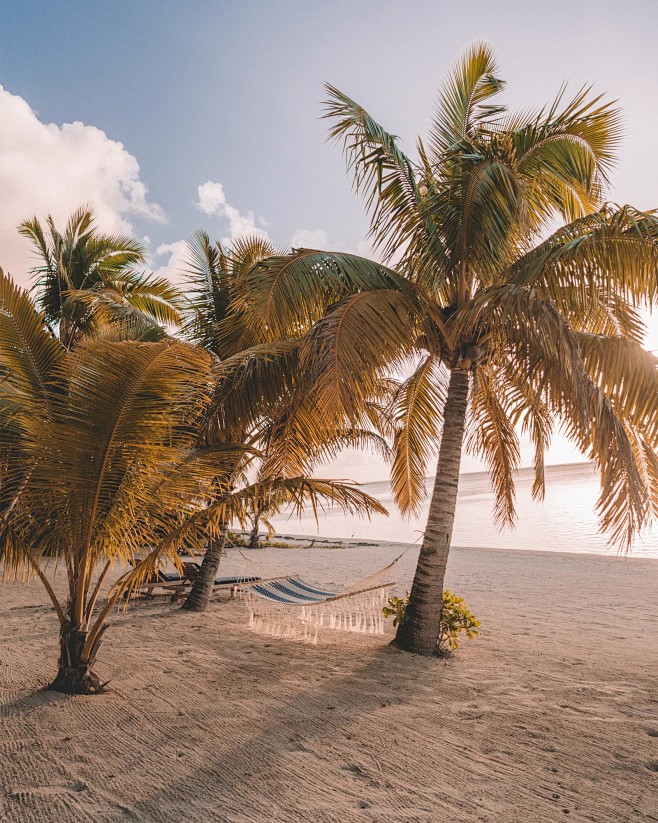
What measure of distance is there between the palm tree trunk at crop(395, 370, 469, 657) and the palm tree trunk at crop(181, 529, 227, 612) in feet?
9.49

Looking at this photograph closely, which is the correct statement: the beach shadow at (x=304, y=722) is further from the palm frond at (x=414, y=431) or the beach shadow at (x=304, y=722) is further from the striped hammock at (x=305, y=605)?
the palm frond at (x=414, y=431)

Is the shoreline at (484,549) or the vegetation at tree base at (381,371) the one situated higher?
the vegetation at tree base at (381,371)

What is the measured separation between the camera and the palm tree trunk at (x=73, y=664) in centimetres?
388

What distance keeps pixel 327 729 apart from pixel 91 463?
2278mm

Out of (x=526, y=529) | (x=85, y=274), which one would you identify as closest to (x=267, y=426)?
(x=85, y=274)

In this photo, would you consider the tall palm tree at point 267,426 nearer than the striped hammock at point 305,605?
Yes

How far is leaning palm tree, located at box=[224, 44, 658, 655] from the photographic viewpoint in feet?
13.7

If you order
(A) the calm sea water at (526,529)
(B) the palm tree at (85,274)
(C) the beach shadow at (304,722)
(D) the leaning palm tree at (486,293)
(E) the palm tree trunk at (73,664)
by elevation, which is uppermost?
(B) the palm tree at (85,274)

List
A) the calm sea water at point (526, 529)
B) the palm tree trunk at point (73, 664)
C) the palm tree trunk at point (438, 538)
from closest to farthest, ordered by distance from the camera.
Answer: the palm tree trunk at point (73, 664), the palm tree trunk at point (438, 538), the calm sea water at point (526, 529)

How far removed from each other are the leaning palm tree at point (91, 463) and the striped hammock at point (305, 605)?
1.77 meters

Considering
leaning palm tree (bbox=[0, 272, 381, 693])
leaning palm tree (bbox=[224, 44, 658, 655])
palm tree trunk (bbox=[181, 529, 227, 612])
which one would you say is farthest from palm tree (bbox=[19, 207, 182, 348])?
leaning palm tree (bbox=[0, 272, 381, 693])

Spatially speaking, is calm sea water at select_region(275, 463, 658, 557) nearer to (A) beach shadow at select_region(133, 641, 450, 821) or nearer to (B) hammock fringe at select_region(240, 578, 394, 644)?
(B) hammock fringe at select_region(240, 578, 394, 644)

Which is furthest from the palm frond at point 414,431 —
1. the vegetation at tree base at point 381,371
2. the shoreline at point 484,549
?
the shoreline at point 484,549

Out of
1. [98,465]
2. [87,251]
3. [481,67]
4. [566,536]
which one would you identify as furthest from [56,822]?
[566,536]
